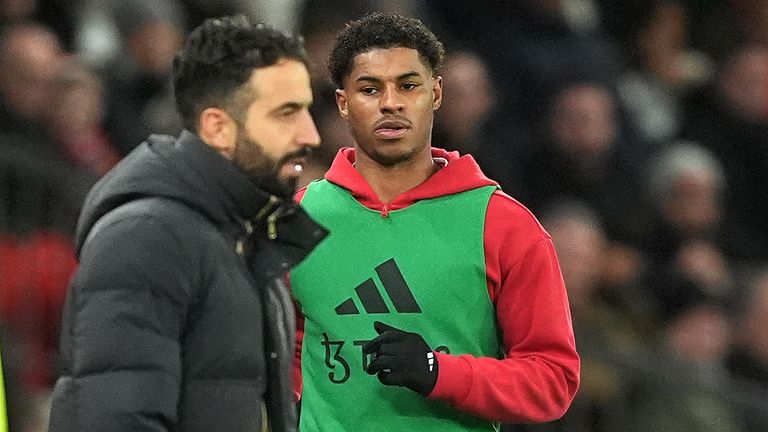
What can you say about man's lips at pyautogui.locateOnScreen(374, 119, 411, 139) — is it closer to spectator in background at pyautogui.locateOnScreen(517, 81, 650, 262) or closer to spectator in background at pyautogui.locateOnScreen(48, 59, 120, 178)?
spectator in background at pyautogui.locateOnScreen(48, 59, 120, 178)

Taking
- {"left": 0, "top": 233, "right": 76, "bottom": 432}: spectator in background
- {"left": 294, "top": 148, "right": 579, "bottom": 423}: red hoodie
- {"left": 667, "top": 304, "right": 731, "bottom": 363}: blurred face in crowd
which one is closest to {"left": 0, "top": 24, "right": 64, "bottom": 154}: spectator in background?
{"left": 0, "top": 233, "right": 76, "bottom": 432}: spectator in background

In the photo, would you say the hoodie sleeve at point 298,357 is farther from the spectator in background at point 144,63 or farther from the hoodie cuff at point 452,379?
the spectator in background at point 144,63

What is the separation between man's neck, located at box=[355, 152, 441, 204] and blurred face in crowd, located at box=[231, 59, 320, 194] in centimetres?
56

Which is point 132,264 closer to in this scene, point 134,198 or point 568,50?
point 134,198

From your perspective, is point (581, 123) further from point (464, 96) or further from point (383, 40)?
point (383, 40)

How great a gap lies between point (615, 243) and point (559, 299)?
12.6ft

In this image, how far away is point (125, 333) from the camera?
10.6ft

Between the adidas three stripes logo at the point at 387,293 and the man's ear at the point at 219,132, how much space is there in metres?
0.61

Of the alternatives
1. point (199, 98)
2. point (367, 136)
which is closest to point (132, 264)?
point (199, 98)

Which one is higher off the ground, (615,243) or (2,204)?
(2,204)

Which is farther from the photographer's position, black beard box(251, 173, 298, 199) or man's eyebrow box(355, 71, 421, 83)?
man's eyebrow box(355, 71, 421, 83)

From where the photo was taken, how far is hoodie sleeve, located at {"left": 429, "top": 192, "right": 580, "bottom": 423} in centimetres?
381

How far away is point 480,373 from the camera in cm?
381

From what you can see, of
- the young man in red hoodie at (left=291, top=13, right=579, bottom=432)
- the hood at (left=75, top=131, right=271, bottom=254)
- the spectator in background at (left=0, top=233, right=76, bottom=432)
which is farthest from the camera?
the spectator in background at (left=0, top=233, right=76, bottom=432)
